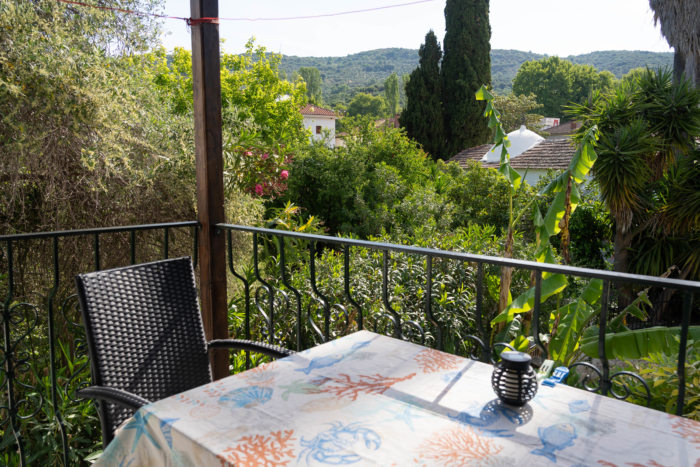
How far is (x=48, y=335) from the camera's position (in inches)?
133

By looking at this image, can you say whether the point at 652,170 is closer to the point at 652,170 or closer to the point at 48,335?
the point at 652,170

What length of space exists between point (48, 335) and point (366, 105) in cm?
5964

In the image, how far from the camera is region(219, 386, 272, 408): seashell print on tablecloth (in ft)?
3.44

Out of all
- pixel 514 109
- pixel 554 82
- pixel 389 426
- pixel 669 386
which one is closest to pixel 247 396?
pixel 389 426

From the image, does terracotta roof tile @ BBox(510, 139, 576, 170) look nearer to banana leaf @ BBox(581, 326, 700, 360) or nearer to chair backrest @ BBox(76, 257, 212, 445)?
banana leaf @ BBox(581, 326, 700, 360)

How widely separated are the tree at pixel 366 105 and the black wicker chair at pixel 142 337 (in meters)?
60.5

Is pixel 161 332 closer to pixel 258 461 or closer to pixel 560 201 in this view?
pixel 258 461

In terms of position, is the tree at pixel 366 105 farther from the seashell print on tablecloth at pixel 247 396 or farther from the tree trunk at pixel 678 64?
the seashell print on tablecloth at pixel 247 396

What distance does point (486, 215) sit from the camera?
461 inches

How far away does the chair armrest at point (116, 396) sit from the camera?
4.30 ft

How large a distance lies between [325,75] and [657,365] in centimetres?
6747

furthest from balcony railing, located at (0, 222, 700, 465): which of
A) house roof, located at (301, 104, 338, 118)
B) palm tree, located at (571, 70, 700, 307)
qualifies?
house roof, located at (301, 104, 338, 118)

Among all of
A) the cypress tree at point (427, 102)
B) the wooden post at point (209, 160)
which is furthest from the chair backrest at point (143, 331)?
the cypress tree at point (427, 102)

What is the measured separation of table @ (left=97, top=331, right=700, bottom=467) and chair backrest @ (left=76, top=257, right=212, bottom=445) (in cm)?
54
